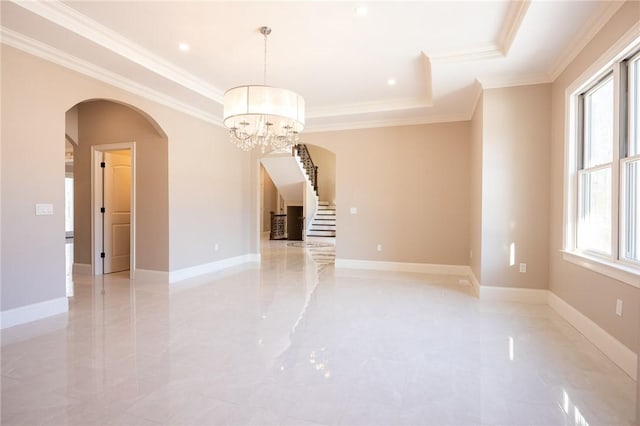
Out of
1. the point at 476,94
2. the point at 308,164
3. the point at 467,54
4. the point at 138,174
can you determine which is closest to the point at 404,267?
the point at 476,94

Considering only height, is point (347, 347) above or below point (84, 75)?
below

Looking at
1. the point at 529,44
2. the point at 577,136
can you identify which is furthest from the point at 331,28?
the point at 577,136

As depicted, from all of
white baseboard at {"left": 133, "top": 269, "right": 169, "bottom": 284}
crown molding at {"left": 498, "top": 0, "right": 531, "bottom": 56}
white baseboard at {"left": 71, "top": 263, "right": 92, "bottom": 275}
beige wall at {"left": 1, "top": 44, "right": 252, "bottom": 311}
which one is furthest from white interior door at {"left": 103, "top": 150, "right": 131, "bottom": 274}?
crown molding at {"left": 498, "top": 0, "right": 531, "bottom": 56}

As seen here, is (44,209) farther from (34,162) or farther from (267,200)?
(267,200)

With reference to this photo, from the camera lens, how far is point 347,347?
113 inches

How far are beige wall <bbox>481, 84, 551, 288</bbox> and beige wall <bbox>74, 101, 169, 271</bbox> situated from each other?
15.4ft

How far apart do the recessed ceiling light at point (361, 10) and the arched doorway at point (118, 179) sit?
3438 mm

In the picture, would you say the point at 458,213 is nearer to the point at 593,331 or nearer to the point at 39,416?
the point at 593,331

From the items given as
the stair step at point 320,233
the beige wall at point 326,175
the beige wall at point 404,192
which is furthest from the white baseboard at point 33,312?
the beige wall at point 326,175

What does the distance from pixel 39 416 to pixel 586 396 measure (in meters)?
3.26

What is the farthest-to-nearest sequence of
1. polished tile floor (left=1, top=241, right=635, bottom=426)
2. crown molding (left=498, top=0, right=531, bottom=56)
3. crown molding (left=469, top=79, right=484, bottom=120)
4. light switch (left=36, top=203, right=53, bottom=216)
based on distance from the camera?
crown molding (left=469, top=79, right=484, bottom=120) → light switch (left=36, top=203, right=53, bottom=216) → crown molding (left=498, top=0, right=531, bottom=56) → polished tile floor (left=1, top=241, right=635, bottom=426)

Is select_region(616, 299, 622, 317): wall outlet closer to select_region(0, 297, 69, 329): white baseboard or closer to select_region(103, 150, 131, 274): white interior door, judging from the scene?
select_region(0, 297, 69, 329): white baseboard

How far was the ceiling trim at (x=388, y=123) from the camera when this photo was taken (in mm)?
6117

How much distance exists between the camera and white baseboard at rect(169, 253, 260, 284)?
5.50 metres
